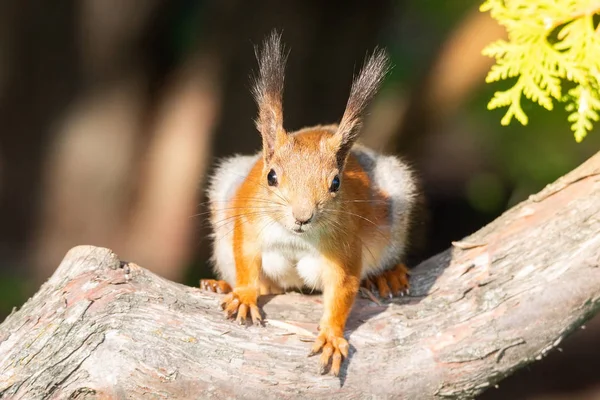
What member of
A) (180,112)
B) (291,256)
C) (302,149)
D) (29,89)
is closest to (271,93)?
(302,149)

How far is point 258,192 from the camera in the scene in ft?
7.68

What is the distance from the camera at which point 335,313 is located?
2.27 m

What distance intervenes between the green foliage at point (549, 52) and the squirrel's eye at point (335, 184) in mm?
482

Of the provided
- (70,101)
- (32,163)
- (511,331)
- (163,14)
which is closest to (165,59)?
(163,14)

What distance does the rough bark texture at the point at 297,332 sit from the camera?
2.06 meters

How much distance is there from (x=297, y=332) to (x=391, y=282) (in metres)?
0.43

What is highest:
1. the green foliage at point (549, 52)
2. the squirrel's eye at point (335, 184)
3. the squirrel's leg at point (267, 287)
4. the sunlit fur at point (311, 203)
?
the green foliage at point (549, 52)

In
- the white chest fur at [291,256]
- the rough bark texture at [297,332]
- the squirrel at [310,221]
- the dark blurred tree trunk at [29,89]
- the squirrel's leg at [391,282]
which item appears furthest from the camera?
the dark blurred tree trunk at [29,89]

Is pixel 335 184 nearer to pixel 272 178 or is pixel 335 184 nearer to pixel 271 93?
pixel 272 178

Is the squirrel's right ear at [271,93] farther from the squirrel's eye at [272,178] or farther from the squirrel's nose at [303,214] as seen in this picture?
the squirrel's nose at [303,214]

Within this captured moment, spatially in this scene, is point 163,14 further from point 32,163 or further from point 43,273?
point 43,273

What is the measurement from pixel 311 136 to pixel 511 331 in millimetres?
778

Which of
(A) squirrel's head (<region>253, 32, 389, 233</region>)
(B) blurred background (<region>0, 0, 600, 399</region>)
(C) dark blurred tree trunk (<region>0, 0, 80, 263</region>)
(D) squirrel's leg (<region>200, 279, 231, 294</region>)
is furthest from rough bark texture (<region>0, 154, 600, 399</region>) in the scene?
(C) dark blurred tree trunk (<region>0, 0, 80, 263</region>)

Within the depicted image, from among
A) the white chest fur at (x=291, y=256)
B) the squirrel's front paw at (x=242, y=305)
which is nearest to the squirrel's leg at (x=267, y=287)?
the white chest fur at (x=291, y=256)
